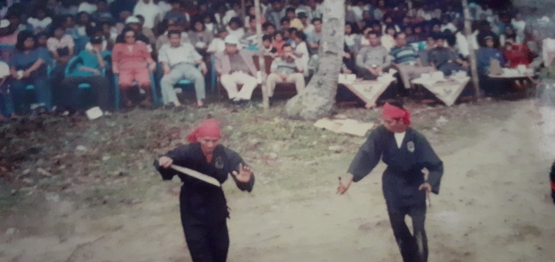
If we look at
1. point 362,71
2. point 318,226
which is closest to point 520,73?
point 362,71

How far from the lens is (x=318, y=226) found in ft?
11.6

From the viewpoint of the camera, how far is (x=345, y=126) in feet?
18.6

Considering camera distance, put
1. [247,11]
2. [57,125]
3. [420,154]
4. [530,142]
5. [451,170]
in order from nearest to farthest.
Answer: [420,154]
[451,170]
[530,142]
[57,125]
[247,11]

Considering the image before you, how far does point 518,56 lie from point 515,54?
0.06 meters

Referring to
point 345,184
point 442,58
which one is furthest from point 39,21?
point 442,58

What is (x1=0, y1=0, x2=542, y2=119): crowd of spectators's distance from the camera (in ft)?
19.6

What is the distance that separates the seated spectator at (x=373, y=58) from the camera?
700 cm

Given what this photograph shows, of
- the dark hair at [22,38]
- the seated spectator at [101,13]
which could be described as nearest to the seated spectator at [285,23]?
the seated spectator at [101,13]

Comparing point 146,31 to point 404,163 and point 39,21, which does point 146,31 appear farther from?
point 404,163

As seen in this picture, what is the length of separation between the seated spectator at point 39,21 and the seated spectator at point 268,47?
288cm

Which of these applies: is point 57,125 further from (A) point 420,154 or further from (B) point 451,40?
(B) point 451,40

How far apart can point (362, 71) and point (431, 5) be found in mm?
1785

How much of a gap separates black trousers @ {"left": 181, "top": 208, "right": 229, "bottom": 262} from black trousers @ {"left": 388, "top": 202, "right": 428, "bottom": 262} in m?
1.03

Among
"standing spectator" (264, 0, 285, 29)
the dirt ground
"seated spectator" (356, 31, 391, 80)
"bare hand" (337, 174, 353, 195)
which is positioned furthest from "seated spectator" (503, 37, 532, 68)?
"bare hand" (337, 174, 353, 195)
